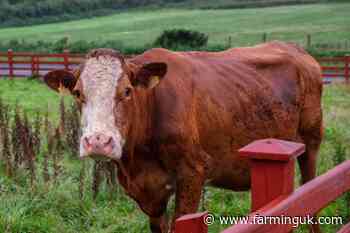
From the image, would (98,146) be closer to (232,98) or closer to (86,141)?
(86,141)

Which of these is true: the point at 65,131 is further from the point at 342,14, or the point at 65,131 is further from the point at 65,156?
the point at 342,14

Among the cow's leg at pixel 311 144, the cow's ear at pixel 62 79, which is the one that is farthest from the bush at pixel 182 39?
the cow's ear at pixel 62 79

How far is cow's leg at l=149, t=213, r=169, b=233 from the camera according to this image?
515 centimetres

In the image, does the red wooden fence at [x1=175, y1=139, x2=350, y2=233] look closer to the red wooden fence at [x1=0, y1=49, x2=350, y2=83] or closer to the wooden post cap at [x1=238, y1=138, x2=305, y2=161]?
the wooden post cap at [x1=238, y1=138, x2=305, y2=161]

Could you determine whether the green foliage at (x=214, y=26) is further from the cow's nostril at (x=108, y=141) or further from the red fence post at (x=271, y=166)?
the red fence post at (x=271, y=166)

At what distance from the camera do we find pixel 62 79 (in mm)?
4590

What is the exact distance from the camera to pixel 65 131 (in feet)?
29.3

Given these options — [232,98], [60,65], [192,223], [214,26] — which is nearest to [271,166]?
[192,223]

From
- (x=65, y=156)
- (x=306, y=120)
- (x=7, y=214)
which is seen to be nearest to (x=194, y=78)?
(x=306, y=120)

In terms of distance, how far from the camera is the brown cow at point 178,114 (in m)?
4.22

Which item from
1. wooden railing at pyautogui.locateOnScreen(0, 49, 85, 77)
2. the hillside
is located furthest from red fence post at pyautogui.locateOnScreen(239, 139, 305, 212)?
the hillside

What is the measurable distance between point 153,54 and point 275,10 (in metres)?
68.6

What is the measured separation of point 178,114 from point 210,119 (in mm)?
399

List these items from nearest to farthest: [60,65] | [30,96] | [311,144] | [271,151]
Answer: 1. [271,151]
2. [311,144]
3. [30,96]
4. [60,65]
